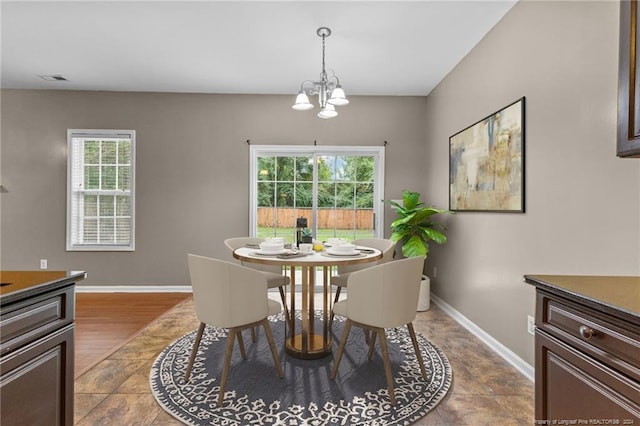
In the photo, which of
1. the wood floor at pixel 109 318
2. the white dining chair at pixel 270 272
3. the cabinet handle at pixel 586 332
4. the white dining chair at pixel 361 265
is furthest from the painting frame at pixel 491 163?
the wood floor at pixel 109 318

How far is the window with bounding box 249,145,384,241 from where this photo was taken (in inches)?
172

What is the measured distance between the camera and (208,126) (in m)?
4.31

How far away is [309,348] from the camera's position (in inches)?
95.5

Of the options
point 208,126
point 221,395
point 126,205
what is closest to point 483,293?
point 221,395

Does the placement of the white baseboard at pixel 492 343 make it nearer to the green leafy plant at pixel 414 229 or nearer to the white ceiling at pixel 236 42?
the green leafy plant at pixel 414 229

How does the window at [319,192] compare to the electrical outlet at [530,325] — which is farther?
the window at [319,192]

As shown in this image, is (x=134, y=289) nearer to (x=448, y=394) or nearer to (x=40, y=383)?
(x=40, y=383)

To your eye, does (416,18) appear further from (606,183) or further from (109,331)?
(109,331)

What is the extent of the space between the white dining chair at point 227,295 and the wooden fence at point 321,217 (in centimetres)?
242

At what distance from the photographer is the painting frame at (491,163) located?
2332 mm

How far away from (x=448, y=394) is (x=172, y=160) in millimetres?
4113

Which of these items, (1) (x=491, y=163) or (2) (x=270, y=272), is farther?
(2) (x=270, y=272)

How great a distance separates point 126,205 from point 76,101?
154 cm

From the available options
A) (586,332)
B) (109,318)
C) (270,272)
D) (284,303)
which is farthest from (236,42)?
(586,332)
